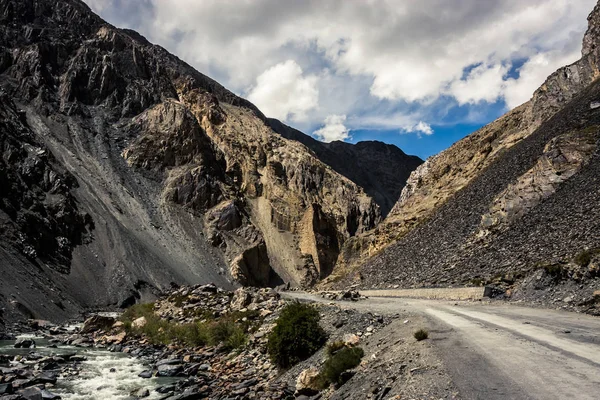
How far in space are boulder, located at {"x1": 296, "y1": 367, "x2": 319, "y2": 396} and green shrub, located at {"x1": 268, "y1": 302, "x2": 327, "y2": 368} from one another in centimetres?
316

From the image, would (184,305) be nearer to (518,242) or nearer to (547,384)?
(518,242)

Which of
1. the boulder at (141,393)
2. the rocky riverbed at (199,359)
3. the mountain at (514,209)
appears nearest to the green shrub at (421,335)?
the rocky riverbed at (199,359)

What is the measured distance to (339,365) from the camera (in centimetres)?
1343

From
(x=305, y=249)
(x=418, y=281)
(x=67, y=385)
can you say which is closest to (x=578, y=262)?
(x=418, y=281)

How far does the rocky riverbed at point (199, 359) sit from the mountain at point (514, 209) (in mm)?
11268

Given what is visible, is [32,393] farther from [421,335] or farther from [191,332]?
[421,335]

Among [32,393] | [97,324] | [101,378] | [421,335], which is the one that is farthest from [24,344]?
[421,335]

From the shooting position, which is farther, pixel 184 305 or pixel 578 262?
pixel 184 305

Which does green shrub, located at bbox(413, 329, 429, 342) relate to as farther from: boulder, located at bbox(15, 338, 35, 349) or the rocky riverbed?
boulder, located at bbox(15, 338, 35, 349)

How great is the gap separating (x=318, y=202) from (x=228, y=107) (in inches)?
1964

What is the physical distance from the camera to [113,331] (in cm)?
3466

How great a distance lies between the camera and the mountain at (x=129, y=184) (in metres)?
62.8

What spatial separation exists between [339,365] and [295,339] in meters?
5.26

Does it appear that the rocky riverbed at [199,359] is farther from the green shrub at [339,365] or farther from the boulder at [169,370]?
the green shrub at [339,365]
